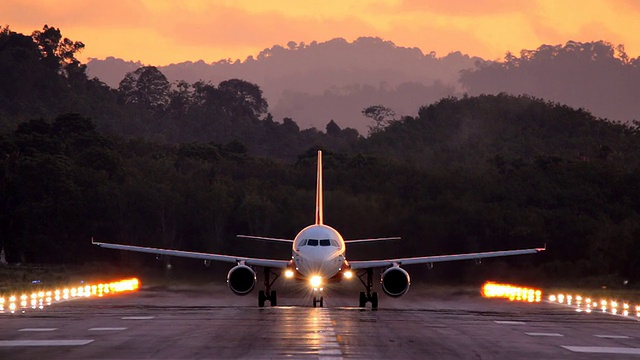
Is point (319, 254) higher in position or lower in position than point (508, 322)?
higher

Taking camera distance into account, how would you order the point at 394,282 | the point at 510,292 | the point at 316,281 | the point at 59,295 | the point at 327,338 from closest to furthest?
1. the point at 327,338
2. the point at 316,281
3. the point at 394,282
4. the point at 59,295
5. the point at 510,292

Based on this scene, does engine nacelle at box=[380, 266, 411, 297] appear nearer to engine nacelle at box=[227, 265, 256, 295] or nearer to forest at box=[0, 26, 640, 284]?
engine nacelle at box=[227, 265, 256, 295]

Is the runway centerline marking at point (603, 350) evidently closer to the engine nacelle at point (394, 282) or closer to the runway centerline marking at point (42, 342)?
the runway centerline marking at point (42, 342)

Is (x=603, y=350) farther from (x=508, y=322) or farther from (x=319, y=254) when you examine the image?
(x=319, y=254)

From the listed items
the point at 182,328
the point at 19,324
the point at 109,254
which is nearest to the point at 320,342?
the point at 182,328

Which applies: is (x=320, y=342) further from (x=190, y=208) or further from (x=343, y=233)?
(x=190, y=208)

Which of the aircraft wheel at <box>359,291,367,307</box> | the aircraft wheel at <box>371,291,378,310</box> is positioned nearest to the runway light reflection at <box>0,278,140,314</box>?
the aircraft wheel at <box>359,291,367,307</box>

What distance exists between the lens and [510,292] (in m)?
75.8

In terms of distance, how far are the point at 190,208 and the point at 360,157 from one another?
35048mm

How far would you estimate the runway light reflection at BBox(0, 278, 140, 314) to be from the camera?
50438mm

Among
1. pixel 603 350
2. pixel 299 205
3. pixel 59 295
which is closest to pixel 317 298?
pixel 59 295

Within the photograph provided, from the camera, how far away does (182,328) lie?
118 feet

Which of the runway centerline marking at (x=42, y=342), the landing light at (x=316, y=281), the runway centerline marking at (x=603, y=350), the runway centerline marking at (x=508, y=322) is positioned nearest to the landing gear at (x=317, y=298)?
the landing light at (x=316, y=281)

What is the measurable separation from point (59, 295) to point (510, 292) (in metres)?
29.4
